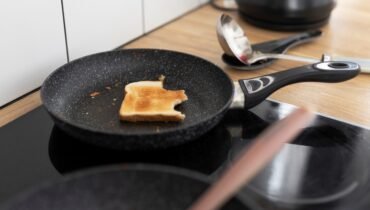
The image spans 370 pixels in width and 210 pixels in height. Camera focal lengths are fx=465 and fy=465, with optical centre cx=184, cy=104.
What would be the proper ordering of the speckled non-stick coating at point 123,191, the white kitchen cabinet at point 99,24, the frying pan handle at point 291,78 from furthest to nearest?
1. the white kitchen cabinet at point 99,24
2. the frying pan handle at point 291,78
3. the speckled non-stick coating at point 123,191

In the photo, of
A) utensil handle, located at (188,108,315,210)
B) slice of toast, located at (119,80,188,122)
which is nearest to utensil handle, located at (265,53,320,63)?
slice of toast, located at (119,80,188,122)

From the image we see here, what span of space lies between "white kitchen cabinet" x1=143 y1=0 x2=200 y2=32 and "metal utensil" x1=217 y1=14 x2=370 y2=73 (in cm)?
18

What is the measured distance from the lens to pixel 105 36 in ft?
2.68

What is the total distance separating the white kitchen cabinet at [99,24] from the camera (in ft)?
2.42

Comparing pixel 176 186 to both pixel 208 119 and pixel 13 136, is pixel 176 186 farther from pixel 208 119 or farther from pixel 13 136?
pixel 13 136

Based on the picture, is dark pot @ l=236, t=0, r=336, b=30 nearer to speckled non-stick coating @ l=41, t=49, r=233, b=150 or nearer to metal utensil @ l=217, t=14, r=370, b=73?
metal utensil @ l=217, t=14, r=370, b=73

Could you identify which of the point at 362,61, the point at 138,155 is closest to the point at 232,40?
the point at 362,61

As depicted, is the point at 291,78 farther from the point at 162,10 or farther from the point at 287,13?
the point at 162,10

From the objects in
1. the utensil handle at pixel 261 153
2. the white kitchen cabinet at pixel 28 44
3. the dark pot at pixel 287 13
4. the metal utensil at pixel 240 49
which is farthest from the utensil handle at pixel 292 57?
the utensil handle at pixel 261 153

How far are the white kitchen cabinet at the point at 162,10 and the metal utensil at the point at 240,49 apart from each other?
0.18 meters

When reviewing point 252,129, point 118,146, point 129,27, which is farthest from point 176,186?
point 129,27

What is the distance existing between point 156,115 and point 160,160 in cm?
6

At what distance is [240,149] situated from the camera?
0.59m

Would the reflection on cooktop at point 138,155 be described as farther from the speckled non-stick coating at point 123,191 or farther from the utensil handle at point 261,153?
the utensil handle at point 261,153
